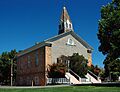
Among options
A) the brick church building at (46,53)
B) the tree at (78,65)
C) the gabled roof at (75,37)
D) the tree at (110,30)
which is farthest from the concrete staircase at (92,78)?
the tree at (110,30)

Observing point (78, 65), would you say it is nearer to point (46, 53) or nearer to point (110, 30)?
point (46, 53)

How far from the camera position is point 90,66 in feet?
172

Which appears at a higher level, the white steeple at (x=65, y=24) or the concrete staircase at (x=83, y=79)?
the white steeple at (x=65, y=24)

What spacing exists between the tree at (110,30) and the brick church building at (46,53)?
14833mm

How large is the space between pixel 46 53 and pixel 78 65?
5.66 meters

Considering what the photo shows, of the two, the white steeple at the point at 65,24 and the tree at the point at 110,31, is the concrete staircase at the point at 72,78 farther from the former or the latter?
the white steeple at the point at 65,24

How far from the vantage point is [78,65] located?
47.8 meters

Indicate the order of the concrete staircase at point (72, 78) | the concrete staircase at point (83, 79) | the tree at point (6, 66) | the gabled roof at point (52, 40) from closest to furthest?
the concrete staircase at point (72, 78) → the concrete staircase at point (83, 79) → the gabled roof at point (52, 40) → the tree at point (6, 66)

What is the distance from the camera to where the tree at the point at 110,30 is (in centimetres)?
3191

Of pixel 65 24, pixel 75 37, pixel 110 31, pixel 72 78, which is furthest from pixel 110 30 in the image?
pixel 65 24

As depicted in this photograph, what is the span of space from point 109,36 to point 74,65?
1544 cm

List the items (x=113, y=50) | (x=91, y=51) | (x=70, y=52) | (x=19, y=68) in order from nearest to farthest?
1. (x=113, y=50)
2. (x=70, y=52)
3. (x=91, y=51)
4. (x=19, y=68)

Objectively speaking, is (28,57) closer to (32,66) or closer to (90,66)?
(32,66)

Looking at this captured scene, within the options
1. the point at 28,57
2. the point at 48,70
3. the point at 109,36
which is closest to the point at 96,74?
the point at 48,70
